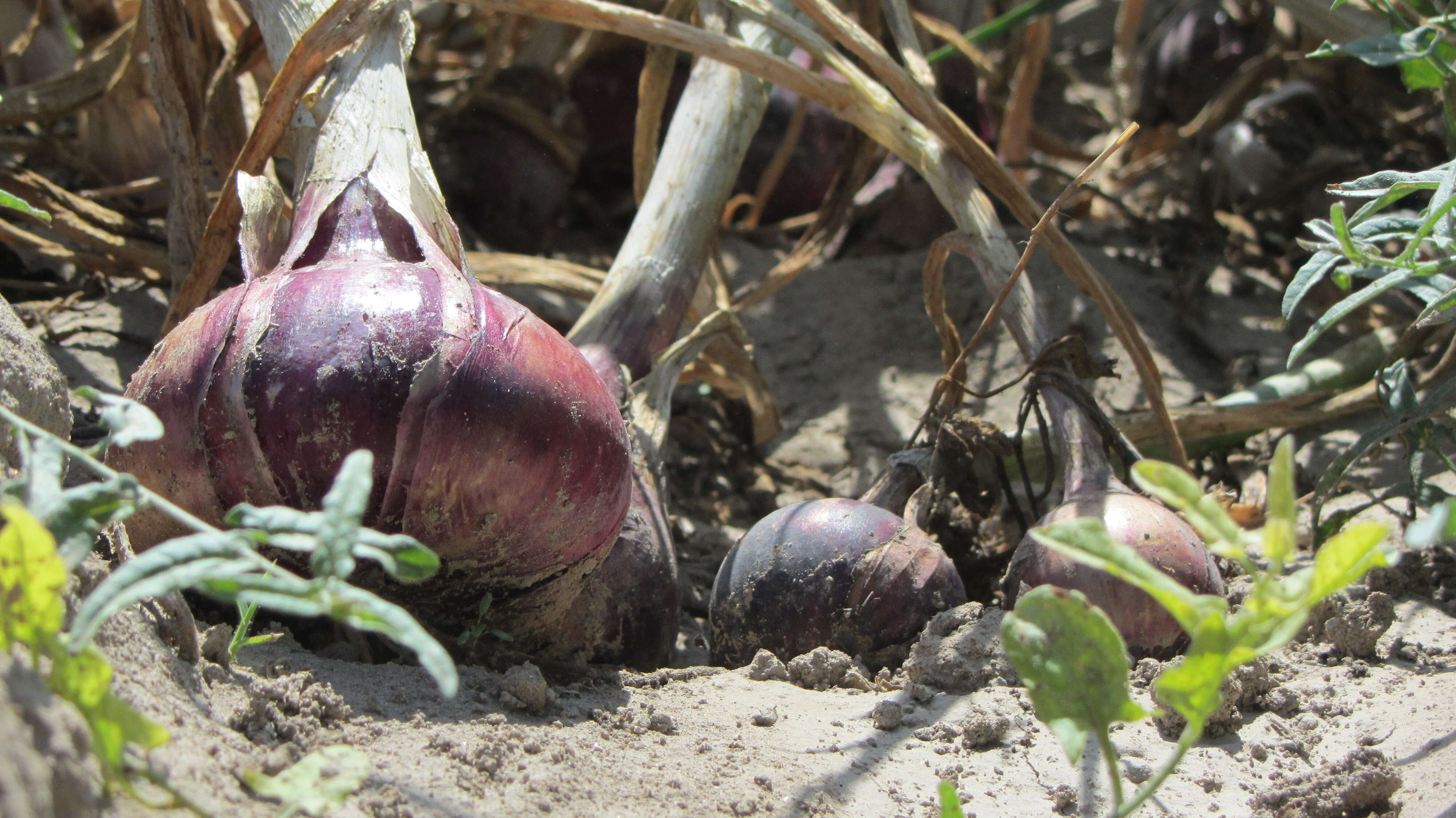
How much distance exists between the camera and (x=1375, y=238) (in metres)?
1.13

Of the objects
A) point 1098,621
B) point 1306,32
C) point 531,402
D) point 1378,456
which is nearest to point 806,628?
point 531,402

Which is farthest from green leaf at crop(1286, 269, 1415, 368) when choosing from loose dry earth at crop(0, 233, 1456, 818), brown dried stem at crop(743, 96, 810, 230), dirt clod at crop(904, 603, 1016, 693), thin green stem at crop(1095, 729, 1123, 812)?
brown dried stem at crop(743, 96, 810, 230)

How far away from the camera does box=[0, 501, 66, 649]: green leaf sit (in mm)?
569

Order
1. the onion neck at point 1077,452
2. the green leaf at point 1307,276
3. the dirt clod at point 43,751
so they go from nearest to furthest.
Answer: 1. the dirt clod at point 43,751
2. the green leaf at point 1307,276
3. the onion neck at point 1077,452

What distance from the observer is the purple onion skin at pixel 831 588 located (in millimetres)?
1249

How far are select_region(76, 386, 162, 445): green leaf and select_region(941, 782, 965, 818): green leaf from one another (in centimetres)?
51

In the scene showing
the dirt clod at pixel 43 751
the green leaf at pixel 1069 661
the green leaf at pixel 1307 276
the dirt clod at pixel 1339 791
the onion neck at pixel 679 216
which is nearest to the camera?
the dirt clod at pixel 43 751

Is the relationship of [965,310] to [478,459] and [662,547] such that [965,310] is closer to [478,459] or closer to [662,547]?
[662,547]

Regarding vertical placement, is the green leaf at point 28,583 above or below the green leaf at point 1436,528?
below

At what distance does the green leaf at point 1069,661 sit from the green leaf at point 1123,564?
0.04 meters

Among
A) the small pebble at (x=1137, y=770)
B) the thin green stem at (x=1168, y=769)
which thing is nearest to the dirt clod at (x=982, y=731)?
the small pebble at (x=1137, y=770)

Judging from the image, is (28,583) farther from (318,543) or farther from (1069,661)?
(1069,661)

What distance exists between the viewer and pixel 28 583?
0.58m

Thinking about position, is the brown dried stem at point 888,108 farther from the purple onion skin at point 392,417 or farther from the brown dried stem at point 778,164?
the brown dried stem at point 778,164
